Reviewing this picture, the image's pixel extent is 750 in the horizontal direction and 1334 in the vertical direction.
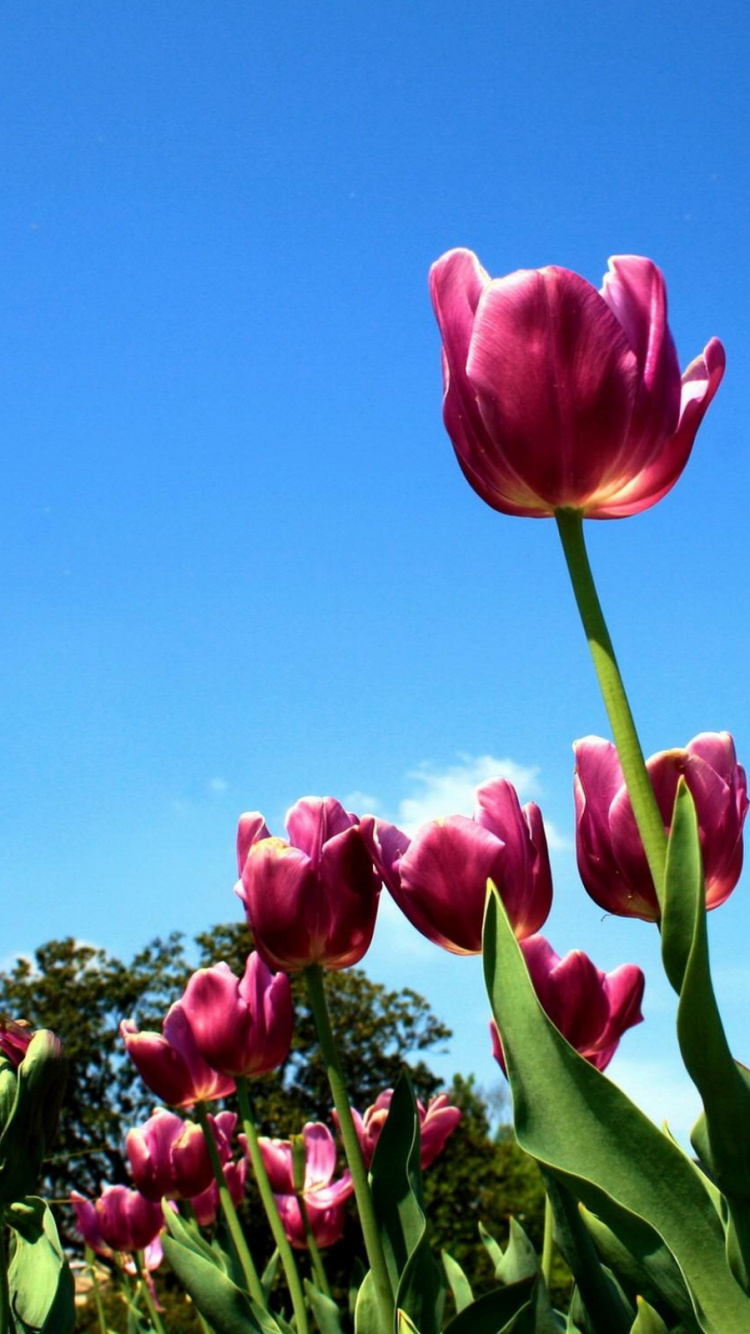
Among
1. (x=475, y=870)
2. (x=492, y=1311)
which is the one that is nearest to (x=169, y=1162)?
(x=492, y=1311)

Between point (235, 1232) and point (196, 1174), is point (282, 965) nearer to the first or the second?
point (235, 1232)

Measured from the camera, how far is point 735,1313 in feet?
3.12

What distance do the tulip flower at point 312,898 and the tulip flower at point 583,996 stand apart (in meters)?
0.26

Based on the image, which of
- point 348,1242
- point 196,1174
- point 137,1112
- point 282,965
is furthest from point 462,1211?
point 282,965

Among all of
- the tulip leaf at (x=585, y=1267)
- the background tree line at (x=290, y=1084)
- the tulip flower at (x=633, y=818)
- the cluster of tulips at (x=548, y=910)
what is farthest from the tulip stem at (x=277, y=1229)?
the background tree line at (x=290, y=1084)

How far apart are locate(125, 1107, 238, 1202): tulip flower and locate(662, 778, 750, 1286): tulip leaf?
2280mm

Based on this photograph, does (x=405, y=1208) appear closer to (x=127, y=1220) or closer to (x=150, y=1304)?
(x=150, y=1304)

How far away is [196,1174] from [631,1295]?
2.01 meters

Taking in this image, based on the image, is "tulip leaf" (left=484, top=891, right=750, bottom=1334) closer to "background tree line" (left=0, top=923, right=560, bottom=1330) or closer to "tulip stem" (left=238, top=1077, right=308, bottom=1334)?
"tulip stem" (left=238, top=1077, right=308, bottom=1334)

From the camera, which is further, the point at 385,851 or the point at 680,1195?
the point at 385,851

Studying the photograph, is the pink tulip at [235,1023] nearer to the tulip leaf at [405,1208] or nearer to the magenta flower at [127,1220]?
the tulip leaf at [405,1208]

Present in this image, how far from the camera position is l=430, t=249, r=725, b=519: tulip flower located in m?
1.09

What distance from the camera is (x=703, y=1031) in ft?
2.88

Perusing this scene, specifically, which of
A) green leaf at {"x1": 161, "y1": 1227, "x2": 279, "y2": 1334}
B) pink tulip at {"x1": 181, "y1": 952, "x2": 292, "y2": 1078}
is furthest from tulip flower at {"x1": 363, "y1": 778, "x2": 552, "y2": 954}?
pink tulip at {"x1": 181, "y1": 952, "x2": 292, "y2": 1078}
